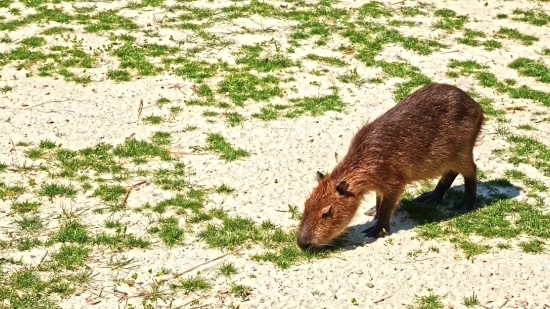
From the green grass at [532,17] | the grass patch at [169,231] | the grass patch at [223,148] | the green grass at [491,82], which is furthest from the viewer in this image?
the green grass at [532,17]

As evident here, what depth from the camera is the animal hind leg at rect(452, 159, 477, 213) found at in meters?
7.86

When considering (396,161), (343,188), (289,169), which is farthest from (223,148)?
(396,161)

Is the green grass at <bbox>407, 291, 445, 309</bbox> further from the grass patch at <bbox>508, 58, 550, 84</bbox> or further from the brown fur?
the grass patch at <bbox>508, 58, 550, 84</bbox>

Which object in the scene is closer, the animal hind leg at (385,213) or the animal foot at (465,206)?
the animal hind leg at (385,213)

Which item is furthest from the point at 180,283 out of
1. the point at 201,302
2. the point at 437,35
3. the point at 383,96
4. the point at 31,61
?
the point at 437,35

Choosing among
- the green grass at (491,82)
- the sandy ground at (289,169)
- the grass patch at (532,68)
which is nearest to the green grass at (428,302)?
the sandy ground at (289,169)

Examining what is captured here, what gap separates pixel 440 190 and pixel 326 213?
1682 mm

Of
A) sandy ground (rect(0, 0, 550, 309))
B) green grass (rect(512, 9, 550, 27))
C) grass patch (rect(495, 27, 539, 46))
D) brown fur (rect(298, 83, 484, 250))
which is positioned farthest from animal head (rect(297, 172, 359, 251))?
green grass (rect(512, 9, 550, 27))

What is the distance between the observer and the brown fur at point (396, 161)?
7.12 meters

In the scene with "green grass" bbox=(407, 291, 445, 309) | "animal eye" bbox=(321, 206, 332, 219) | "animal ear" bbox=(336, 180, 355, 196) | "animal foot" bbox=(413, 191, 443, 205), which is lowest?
"animal foot" bbox=(413, 191, 443, 205)

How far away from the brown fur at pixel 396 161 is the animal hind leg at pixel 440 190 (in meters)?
0.23

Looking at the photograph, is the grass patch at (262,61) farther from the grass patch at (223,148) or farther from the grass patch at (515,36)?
the grass patch at (515,36)

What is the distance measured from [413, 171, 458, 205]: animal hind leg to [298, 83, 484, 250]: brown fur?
0.76 ft

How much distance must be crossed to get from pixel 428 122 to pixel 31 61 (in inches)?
252
